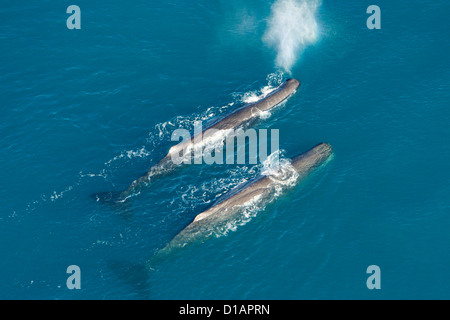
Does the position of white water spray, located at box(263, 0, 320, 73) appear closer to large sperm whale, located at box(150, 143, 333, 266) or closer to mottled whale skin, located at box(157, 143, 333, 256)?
mottled whale skin, located at box(157, 143, 333, 256)

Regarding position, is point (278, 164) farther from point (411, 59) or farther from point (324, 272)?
point (411, 59)

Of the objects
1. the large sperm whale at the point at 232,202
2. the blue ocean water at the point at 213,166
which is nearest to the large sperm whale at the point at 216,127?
the blue ocean water at the point at 213,166

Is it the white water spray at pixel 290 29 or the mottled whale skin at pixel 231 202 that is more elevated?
the white water spray at pixel 290 29

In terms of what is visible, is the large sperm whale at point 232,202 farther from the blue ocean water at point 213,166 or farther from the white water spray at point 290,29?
the white water spray at point 290,29

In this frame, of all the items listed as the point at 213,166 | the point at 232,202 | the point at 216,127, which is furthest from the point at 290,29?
the point at 232,202

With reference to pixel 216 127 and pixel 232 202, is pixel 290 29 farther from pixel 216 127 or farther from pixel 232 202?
pixel 232 202

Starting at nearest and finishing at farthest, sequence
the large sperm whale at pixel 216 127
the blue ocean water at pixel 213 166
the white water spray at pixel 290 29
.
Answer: the blue ocean water at pixel 213 166
the large sperm whale at pixel 216 127
the white water spray at pixel 290 29
